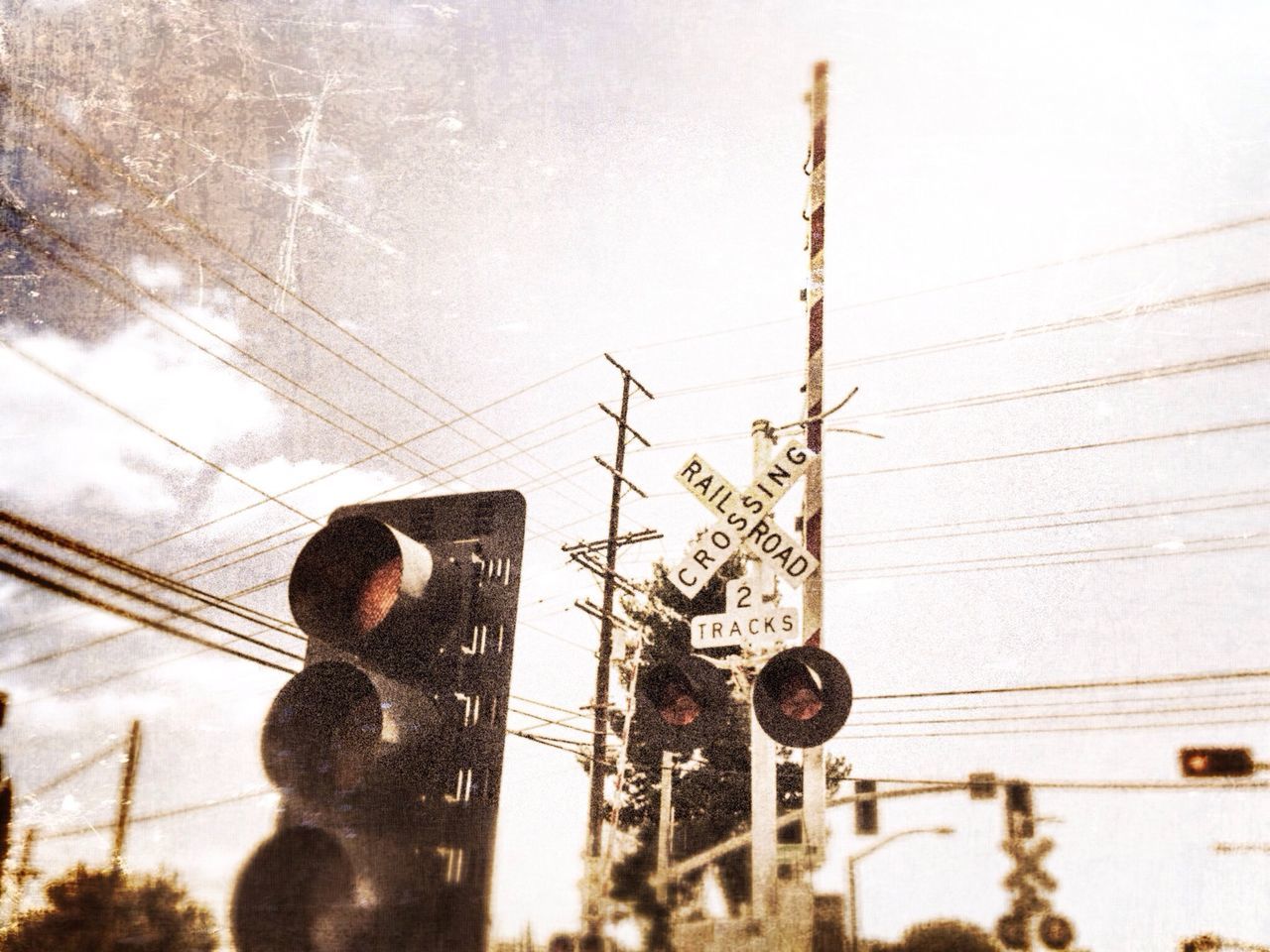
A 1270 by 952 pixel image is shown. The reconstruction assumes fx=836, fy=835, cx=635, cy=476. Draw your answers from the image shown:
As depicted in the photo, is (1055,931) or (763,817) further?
(1055,931)

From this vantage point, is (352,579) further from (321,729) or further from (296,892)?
(296,892)

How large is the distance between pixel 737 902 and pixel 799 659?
290cm

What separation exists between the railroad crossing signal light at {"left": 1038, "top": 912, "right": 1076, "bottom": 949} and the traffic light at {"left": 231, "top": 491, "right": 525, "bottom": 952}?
796 centimetres

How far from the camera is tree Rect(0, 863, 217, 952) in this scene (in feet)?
13.9

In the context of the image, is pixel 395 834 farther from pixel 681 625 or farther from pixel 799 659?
pixel 681 625

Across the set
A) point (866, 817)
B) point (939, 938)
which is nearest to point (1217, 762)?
point (866, 817)

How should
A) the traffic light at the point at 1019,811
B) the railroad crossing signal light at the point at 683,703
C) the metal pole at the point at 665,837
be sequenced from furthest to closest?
the traffic light at the point at 1019,811, the metal pole at the point at 665,837, the railroad crossing signal light at the point at 683,703

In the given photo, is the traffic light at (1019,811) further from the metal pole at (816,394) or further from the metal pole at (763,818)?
the metal pole at (763,818)

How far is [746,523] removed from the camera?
653 centimetres

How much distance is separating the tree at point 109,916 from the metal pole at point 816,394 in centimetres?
469

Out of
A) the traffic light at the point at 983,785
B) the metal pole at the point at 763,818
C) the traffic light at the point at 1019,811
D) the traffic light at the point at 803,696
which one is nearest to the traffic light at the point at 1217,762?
the traffic light at the point at 1019,811

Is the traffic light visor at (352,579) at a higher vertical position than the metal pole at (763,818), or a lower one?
higher

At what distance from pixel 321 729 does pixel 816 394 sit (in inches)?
261

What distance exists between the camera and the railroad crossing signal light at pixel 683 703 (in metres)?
5.11
